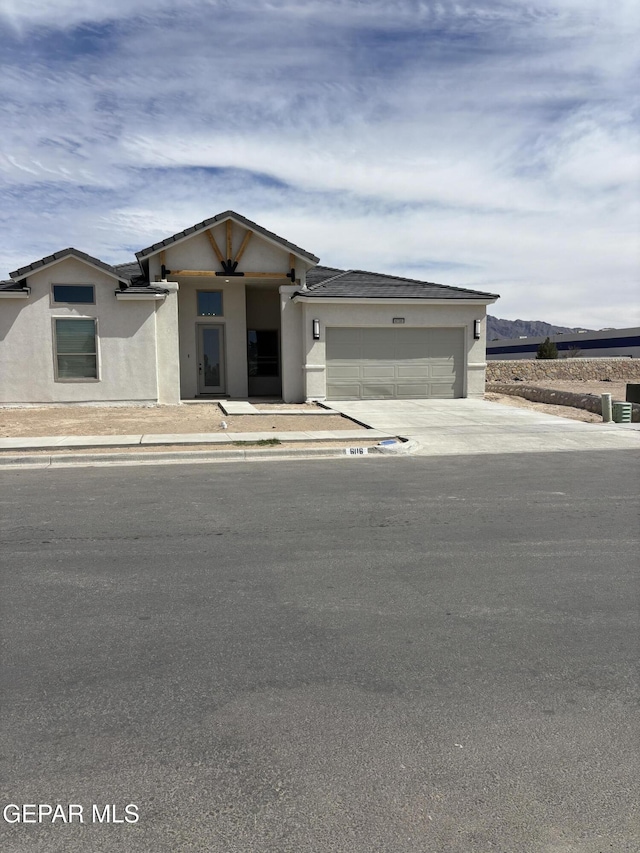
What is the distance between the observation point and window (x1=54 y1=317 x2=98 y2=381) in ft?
63.4

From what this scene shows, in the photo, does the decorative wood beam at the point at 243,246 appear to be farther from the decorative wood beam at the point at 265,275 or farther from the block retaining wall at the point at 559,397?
the block retaining wall at the point at 559,397

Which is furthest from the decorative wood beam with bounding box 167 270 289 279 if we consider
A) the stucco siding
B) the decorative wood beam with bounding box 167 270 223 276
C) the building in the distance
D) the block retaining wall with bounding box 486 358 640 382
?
the building in the distance

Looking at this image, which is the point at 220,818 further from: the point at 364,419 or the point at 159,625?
the point at 364,419

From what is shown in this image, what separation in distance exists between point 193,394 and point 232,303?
3.34 meters

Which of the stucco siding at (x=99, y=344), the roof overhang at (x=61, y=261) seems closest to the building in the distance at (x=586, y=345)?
the stucco siding at (x=99, y=344)

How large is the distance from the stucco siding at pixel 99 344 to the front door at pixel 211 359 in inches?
112

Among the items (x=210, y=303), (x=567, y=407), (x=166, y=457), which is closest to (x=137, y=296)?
(x=210, y=303)

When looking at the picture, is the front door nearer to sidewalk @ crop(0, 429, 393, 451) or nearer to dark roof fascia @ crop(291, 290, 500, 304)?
dark roof fascia @ crop(291, 290, 500, 304)

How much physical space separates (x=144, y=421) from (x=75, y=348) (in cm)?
469

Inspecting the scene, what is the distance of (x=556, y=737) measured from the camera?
3295 mm

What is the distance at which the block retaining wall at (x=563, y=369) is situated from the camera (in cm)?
3597

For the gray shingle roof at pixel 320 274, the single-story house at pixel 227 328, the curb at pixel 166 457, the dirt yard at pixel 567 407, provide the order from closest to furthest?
the curb at pixel 166 457 < the single-story house at pixel 227 328 < the dirt yard at pixel 567 407 < the gray shingle roof at pixel 320 274

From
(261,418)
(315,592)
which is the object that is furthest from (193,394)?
(315,592)

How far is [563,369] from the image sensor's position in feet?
124
